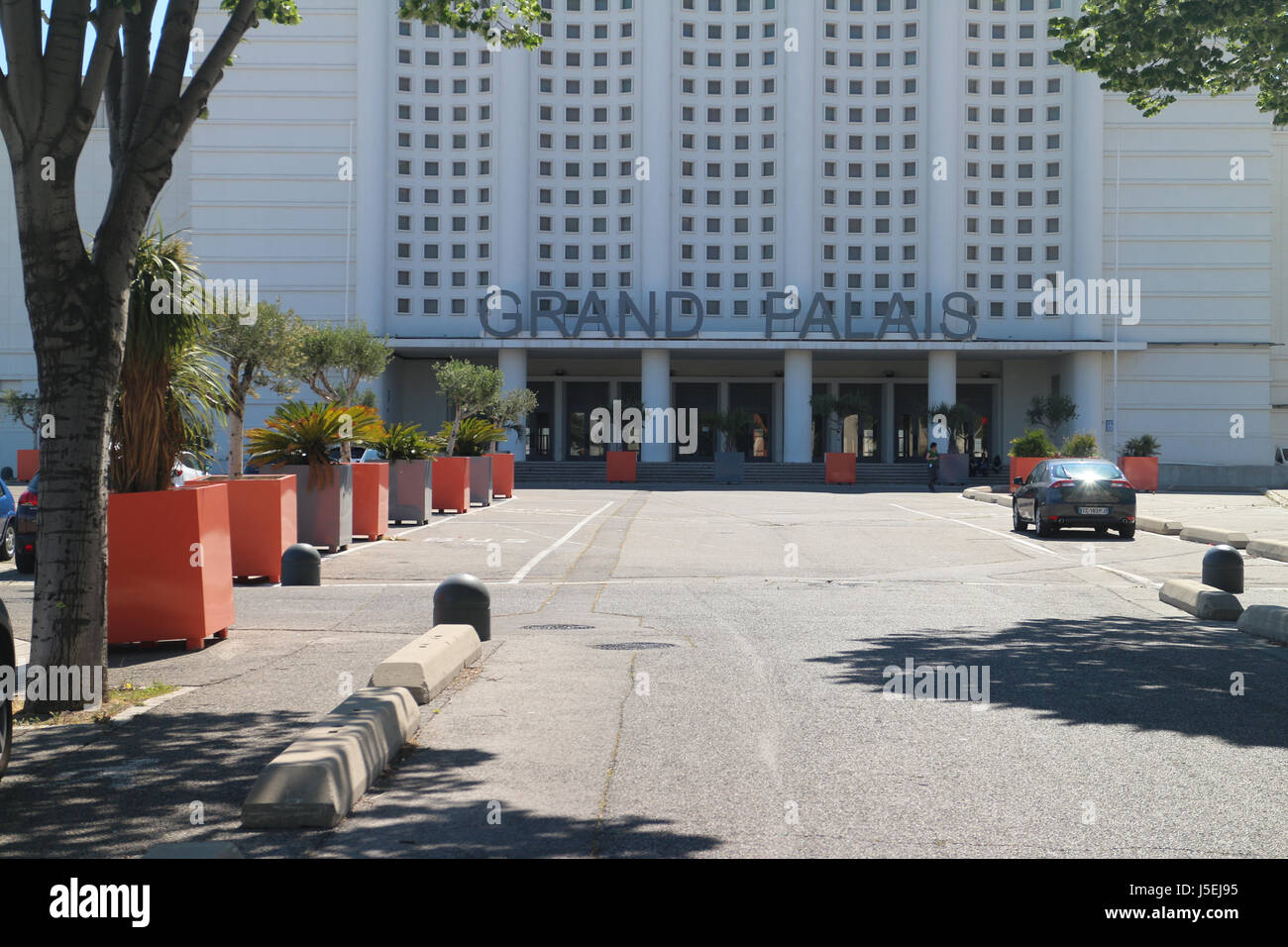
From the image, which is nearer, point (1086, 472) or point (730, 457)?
point (1086, 472)

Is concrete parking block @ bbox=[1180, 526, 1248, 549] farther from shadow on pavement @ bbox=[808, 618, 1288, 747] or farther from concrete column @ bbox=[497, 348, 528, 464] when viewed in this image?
concrete column @ bbox=[497, 348, 528, 464]

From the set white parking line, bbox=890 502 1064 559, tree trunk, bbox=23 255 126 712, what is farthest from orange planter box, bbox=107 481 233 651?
white parking line, bbox=890 502 1064 559

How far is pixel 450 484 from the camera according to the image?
95.9ft

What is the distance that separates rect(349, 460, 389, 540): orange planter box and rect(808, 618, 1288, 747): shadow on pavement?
40.5 feet

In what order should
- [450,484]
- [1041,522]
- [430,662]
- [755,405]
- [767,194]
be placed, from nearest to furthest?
[430,662], [1041,522], [450,484], [767,194], [755,405]

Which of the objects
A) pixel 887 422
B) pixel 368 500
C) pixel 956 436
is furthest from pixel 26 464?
pixel 956 436

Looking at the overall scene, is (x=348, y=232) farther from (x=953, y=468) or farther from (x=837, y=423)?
(x=953, y=468)

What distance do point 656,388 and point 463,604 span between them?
174ft

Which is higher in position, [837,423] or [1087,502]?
[837,423]

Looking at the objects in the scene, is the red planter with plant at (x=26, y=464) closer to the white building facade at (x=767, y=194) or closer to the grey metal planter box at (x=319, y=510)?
the white building facade at (x=767, y=194)

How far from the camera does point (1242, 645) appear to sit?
10711 mm

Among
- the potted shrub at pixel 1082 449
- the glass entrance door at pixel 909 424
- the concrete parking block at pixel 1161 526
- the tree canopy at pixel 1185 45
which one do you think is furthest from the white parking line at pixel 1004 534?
the glass entrance door at pixel 909 424

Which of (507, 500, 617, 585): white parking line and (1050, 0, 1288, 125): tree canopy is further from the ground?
(1050, 0, 1288, 125): tree canopy

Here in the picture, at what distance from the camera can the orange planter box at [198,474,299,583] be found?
14.7m
